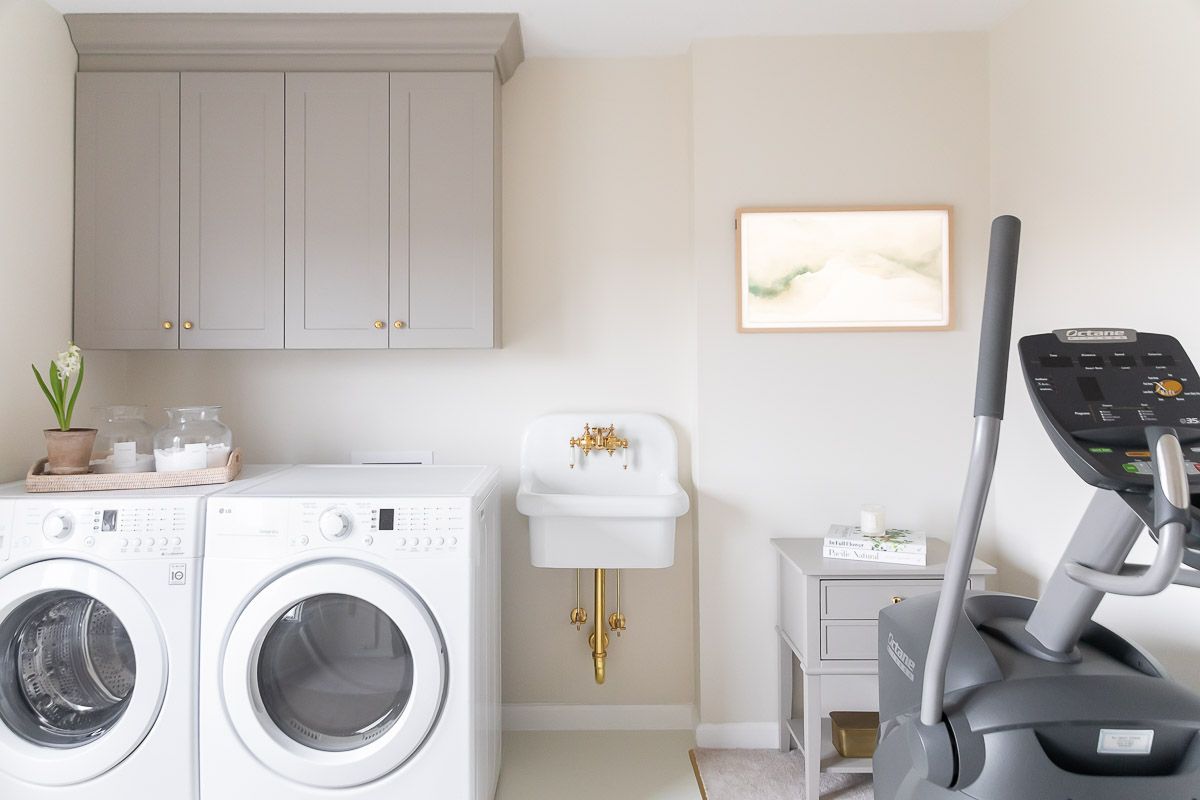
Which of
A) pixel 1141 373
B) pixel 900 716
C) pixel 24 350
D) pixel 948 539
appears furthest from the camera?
pixel 948 539

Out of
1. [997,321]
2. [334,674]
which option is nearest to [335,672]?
[334,674]

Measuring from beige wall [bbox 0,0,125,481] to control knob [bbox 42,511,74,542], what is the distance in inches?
17.6

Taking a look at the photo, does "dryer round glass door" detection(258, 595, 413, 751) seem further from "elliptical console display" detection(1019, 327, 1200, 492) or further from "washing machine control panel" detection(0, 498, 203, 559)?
"elliptical console display" detection(1019, 327, 1200, 492)

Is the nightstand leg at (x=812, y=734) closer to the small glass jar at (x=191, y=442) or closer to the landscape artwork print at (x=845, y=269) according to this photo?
the landscape artwork print at (x=845, y=269)

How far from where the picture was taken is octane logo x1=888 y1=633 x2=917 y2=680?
4.83 feet

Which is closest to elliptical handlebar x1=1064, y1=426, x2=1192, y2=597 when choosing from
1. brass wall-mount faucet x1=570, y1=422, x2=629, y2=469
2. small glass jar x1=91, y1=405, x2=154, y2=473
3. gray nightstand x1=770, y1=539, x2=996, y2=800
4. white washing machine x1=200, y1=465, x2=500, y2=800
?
gray nightstand x1=770, y1=539, x2=996, y2=800

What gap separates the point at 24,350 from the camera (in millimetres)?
2209

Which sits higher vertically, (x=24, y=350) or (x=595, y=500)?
(x=24, y=350)

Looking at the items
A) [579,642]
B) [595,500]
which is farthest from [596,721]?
[595,500]

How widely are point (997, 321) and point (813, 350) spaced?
4.84ft

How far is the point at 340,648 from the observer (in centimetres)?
192

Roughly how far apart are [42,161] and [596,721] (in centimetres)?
259

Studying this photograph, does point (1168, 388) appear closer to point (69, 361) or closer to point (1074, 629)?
point (1074, 629)

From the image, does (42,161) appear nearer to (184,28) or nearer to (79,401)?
(184,28)
